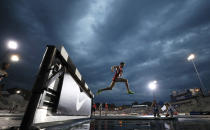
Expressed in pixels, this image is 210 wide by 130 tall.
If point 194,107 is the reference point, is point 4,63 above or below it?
above

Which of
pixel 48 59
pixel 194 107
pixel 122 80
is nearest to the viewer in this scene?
pixel 48 59

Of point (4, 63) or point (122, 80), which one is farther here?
point (4, 63)

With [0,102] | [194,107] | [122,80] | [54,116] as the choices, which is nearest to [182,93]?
[194,107]

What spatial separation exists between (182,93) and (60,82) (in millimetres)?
99528

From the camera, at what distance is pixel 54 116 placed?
4.00 meters

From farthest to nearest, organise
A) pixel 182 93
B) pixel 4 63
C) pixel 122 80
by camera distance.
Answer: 1. pixel 182 93
2. pixel 4 63
3. pixel 122 80

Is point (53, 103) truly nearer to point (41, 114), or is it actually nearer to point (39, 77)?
point (41, 114)

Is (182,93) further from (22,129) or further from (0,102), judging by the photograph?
(0,102)

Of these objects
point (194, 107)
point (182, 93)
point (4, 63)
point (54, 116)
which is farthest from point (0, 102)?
point (182, 93)

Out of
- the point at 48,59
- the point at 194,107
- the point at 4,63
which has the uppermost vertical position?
the point at 4,63

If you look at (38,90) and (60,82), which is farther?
(60,82)

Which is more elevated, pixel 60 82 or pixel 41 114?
pixel 60 82

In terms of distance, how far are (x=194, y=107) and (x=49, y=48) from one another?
61.9m

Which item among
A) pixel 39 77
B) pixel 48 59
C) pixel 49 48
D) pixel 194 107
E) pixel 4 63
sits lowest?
pixel 194 107
